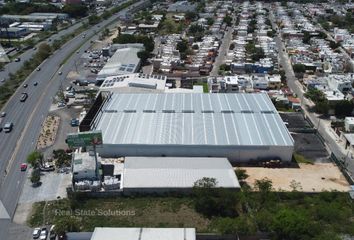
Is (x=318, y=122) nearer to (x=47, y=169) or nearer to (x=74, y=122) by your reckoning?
(x=74, y=122)

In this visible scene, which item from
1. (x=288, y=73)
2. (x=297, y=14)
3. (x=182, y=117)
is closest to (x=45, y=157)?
(x=182, y=117)

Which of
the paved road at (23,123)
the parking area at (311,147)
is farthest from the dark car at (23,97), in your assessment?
the parking area at (311,147)

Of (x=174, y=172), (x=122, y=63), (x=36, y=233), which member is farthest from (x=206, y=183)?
(x=122, y=63)

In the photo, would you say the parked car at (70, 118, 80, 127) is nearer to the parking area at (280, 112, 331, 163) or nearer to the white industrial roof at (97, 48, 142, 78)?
Result: the white industrial roof at (97, 48, 142, 78)

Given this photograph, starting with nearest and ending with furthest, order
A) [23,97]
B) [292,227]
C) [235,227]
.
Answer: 1. [292,227]
2. [235,227]
3. [23,97]

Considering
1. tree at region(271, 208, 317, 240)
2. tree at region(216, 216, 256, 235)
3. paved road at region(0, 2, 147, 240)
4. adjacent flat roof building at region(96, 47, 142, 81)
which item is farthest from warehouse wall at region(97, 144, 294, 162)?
adjacent flat roof building at region(96, 47, 142, 81)

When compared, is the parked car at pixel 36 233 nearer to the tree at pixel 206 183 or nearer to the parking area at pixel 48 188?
the parking area at pixel 48 188
